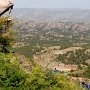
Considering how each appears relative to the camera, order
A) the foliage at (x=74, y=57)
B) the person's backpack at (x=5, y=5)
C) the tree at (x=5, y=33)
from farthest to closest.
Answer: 1. the foliage at (x=74, y=57)
2. the tree at (x=5, y=33)
3. the person's backpack at (x=5, y=5)

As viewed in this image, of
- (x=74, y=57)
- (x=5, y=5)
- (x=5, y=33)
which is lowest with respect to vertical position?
(x=74, y=57)

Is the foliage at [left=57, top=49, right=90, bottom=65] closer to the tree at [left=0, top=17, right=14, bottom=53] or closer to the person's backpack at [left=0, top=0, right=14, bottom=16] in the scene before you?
the tree at [left=0, top=17, right=14, bottom=53]

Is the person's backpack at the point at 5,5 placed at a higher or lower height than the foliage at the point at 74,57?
higher

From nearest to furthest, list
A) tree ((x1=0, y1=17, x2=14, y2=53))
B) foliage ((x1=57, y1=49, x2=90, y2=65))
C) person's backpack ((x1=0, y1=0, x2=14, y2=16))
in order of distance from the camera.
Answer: person's backpack ((x1=0, y1=0, x2=14, y2=16)) → tree ((x1=0, y1=17, x2=14, y2=53)) → foliage ((x1=57, y1=49, x2=90, y2=65))

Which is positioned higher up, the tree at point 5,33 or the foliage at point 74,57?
the tree at point 5,33

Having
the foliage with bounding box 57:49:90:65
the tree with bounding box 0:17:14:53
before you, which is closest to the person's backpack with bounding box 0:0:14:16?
the tree with bounding box 0:17:14:53

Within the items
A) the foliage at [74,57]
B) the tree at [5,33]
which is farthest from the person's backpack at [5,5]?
the foliage at [74,57]

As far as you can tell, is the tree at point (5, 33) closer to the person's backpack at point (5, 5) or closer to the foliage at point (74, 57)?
the person's backpack at point (5, 5)

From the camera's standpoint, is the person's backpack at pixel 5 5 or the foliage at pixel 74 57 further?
the foliage at pixel 74 57

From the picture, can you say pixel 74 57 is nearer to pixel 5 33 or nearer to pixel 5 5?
pixel 5 33

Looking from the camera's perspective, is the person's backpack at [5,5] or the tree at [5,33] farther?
the tree at [5,33]

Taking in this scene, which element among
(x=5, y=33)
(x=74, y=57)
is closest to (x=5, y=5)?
(x=5, y=33)

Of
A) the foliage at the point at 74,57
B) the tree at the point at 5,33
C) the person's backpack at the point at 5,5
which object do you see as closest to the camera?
the person's backpack at the point at 5,5

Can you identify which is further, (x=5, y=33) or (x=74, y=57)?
(x=74, y=57)
